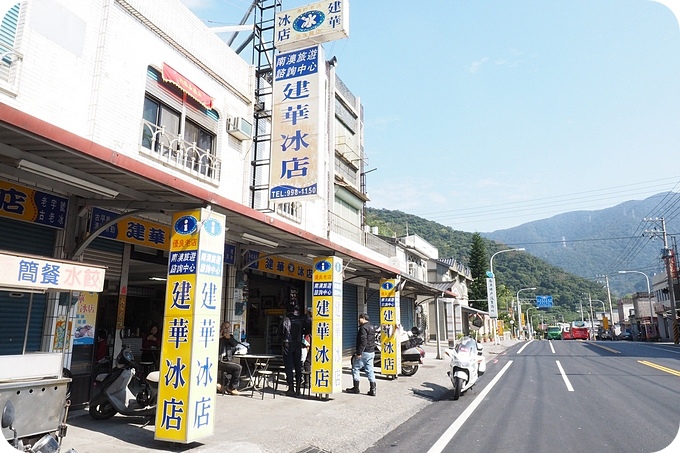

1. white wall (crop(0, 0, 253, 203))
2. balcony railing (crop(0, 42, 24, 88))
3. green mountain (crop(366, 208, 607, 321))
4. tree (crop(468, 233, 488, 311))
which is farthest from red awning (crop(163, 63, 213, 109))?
green mountain (crop(366, 208, 607, 321))

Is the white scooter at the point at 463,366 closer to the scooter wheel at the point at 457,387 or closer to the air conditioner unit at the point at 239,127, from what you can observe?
the scooter wheel at the point at 457,387

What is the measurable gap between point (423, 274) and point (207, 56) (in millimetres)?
31262

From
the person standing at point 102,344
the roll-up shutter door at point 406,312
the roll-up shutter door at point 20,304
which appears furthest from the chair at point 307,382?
the roll-up shutter door at point 406,312

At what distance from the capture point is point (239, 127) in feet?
41.4

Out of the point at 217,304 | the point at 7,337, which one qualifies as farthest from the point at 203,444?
the point at 7,337

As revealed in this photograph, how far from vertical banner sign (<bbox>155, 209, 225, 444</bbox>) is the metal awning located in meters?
0.29

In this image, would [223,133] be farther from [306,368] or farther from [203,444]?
[203,444]

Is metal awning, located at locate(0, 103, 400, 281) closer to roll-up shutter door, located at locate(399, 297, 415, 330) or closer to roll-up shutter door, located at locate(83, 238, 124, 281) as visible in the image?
roll-up shutter door, located at locate(83, 238, 124, 281)

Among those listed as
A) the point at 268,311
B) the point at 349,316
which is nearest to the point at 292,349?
the point at 268,311

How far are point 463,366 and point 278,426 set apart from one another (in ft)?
16.7

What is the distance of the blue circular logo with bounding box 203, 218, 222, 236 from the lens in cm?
623

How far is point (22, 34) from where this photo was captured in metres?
7.52

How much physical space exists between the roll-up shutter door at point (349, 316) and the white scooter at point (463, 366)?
27.6 feet

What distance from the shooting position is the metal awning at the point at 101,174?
14.8 ft
